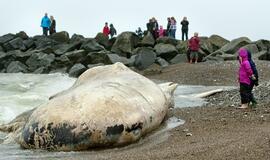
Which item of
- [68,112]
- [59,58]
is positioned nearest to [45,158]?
[68,112]

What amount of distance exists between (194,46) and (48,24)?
9.92 meters

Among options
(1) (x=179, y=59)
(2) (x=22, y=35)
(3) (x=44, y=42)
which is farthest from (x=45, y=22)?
(1) (x=179, y=59)

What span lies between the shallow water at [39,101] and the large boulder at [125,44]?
4.51 meters

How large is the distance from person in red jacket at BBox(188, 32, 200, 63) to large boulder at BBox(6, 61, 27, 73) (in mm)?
8046

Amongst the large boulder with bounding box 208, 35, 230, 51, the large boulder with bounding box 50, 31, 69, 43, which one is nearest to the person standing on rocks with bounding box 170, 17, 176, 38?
the large boulder with bounding box 208, 35, 230, 51

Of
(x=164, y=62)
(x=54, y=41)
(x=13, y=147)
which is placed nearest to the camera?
(x=13, y=147)

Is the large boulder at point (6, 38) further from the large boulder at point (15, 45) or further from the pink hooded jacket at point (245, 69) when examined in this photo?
the pink hooded jacket at point (245, 69)

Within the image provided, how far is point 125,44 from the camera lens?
91.8ft

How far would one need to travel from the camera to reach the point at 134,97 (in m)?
8.21

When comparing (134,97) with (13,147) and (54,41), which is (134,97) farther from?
(54,41)

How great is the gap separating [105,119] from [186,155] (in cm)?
161

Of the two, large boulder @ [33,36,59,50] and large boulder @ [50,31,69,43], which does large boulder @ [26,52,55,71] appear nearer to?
large boulder @ [33,36,59,50]

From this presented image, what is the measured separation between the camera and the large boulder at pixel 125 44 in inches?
1088

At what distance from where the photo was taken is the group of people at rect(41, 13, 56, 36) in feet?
97.1
